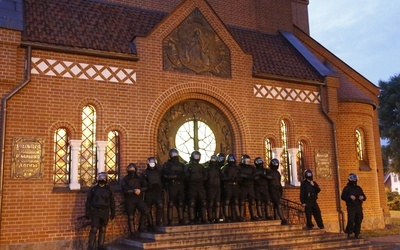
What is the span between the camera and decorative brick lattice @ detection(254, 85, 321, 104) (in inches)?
596

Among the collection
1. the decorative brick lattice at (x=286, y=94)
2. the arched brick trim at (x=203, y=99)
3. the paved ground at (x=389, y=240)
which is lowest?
the paved ground at (x=389, y=240)

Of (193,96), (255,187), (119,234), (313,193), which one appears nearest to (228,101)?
(193,96)

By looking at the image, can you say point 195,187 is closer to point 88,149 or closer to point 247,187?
point 247,187

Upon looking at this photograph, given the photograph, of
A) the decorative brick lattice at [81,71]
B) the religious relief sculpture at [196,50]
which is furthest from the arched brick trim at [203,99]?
the decorative brick lattice at [81,71]

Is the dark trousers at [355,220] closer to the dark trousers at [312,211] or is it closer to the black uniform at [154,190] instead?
the dark trousers at [312,211]

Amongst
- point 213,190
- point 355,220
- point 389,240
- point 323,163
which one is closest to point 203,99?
point 213,190

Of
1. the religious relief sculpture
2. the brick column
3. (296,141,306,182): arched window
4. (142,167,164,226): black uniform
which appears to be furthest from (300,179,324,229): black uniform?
the brick column

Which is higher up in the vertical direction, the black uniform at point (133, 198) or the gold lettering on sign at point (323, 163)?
the gold lettering on sign at point (323, 163)

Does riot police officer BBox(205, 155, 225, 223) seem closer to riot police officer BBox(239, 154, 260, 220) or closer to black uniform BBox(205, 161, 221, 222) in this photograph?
black uniform BBox(205, 161, 221, 222)

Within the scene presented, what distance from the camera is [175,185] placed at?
1162 cm

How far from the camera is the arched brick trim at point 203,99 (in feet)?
42.5

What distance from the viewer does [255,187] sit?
1291 cm

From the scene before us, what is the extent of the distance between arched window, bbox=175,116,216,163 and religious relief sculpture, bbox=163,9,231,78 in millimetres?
1723

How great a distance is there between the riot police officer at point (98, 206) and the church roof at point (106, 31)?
13.4ft
